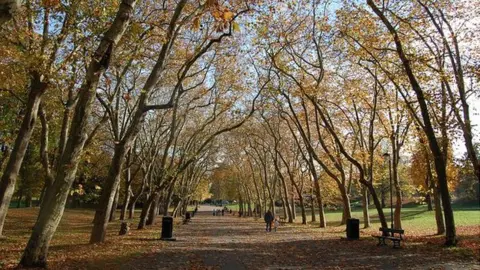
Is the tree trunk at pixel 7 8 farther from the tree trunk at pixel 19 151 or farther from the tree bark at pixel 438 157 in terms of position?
the tree bark at pixel 438 157

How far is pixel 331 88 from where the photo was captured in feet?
82.9

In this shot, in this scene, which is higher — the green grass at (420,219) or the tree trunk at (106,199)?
the tree trunk at (106,199)

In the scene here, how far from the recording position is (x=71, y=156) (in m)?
9.21

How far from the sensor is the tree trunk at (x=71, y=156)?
848cm

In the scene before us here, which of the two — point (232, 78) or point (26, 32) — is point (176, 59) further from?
point (26, 32)

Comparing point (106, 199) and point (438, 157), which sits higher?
point (438, 157)

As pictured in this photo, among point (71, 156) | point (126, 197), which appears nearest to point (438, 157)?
point (71, 156)

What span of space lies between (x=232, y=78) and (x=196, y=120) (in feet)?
42.1

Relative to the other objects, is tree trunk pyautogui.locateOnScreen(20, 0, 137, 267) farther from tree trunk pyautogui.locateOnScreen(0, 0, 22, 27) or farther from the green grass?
the green grass

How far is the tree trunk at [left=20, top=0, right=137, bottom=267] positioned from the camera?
8484mm

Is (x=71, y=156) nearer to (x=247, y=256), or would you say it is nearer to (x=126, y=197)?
(x=247, y=256)

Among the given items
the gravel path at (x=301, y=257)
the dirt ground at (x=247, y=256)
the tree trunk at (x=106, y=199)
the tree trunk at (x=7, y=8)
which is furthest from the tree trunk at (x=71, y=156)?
the tree trunk at (x=106, y=199)

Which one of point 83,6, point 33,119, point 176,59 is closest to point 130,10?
point 83,6

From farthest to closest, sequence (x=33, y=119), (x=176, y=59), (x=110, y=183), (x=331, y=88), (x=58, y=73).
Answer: (x=331, y=88), (x=176, y=59), (x=110, y=183), (x=33, y=119), (x=58, y=73)
